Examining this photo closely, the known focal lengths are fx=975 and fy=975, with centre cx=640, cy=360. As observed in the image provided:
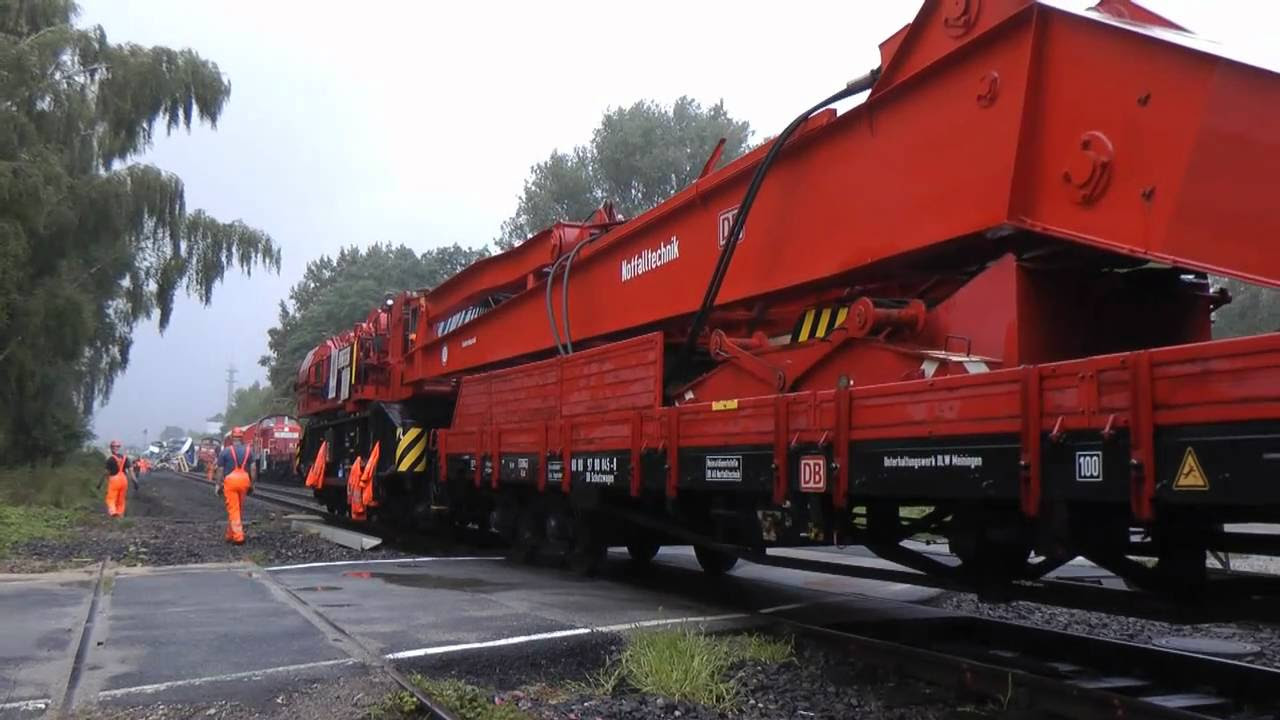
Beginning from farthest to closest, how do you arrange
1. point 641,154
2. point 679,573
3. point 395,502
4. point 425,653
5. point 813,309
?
point 641,154, point 395,502, point 679,573, point 813,309, point 425,653

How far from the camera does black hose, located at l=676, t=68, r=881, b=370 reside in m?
6.22

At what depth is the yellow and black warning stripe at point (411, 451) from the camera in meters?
13.3

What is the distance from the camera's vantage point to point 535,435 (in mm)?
9883

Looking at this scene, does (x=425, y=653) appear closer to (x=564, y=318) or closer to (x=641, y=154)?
(x=564, y=318)

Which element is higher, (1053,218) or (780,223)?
(780,223)

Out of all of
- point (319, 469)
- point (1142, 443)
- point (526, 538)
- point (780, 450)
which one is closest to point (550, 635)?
point (780, 450)

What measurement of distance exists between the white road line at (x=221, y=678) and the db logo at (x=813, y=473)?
9.64 feet

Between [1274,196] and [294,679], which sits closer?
[1274,196]

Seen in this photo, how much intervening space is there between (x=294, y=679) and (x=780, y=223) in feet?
14.1

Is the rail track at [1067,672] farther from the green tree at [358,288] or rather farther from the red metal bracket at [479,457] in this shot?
the green tree at [358,288]

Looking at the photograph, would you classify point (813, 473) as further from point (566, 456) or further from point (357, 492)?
point (357, 492)

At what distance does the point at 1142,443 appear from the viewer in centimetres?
393

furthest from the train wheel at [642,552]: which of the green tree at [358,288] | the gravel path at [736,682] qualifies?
the green tree at [358,288]

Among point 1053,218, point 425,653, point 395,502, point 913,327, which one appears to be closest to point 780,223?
point 913,327
